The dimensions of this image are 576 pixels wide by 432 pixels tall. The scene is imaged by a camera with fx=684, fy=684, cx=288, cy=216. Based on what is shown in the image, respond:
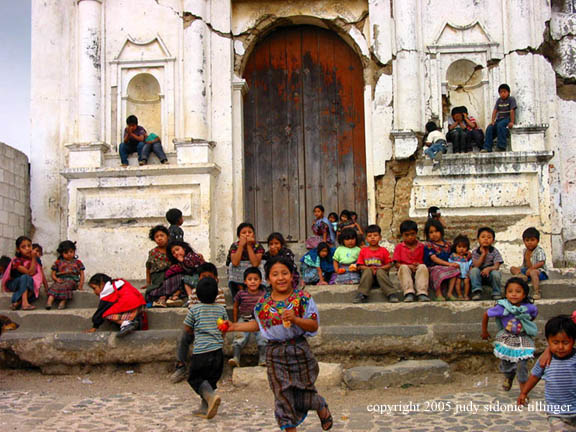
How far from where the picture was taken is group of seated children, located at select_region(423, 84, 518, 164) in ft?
31.1

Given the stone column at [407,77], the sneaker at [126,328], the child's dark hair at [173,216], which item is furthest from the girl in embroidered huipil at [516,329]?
the stone column at [407,77]

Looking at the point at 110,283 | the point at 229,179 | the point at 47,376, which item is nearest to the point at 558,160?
the point at 229,179

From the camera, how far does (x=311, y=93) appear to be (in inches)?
416

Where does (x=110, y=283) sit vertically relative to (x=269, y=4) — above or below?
below

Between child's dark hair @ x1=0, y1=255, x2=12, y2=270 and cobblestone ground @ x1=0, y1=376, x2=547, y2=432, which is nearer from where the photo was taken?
cobblestone ground @ x1=0, y1=376, x2=547, y2=432

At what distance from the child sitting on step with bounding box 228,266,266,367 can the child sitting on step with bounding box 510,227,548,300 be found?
289 centimetres

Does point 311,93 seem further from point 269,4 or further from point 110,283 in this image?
point 110,283

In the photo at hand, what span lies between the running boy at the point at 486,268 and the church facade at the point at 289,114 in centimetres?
198

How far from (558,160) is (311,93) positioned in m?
3.76

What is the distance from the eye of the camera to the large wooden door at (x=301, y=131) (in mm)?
10383

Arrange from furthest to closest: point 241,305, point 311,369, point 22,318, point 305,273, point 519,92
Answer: point 519,92, point 305,273, point 22,318, point 241,305, point 311,369

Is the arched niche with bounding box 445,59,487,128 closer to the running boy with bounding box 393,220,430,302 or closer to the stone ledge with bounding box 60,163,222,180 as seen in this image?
the running boy with bounding box 393,220,430,302

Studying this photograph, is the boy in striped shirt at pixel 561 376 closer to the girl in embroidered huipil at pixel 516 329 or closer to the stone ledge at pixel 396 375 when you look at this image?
the girl in embroidered huipil at pixel 516 329

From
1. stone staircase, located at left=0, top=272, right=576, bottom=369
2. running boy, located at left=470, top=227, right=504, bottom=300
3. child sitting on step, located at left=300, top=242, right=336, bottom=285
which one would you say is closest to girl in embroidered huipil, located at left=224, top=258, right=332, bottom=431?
stone staircase, located at left=0, top=272, right=576, bottom=369
